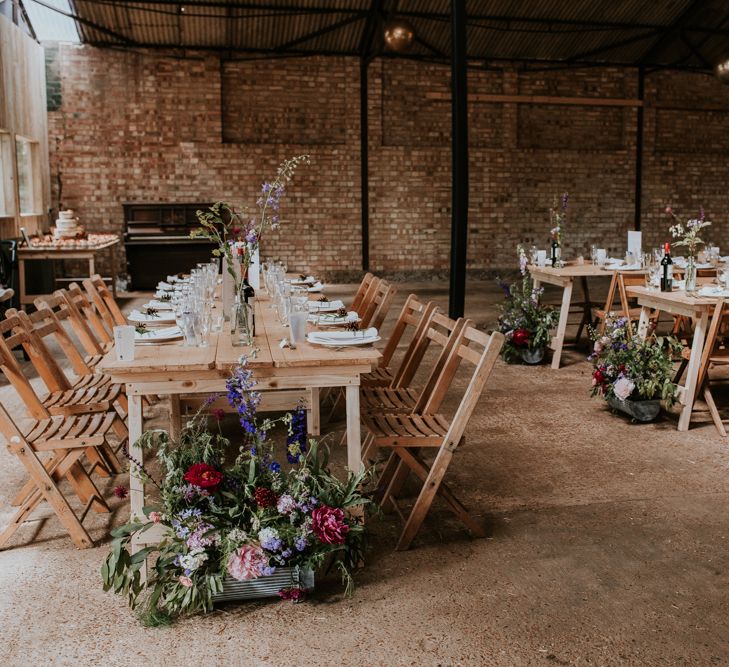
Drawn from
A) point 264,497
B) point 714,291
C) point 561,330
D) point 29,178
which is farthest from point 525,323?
point 29,178

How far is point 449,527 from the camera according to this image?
11.7 ft

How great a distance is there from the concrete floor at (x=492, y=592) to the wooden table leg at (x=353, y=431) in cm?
41

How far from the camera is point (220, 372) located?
306 centimetres

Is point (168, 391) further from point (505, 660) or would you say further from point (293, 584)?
point (505, 660)

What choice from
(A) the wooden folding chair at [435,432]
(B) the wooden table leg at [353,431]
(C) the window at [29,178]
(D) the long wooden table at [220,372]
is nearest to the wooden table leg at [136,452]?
(D) the long wooden table at [220,372]

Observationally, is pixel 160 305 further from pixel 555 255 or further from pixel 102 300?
pixel 555 255

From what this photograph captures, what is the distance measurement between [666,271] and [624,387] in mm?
985

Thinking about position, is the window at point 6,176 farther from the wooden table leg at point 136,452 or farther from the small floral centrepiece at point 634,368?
the wooden table leg at point 136,452

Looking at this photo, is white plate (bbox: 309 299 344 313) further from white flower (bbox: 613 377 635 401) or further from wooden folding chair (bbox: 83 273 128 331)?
white flower (bbox: 613 377 635 401)

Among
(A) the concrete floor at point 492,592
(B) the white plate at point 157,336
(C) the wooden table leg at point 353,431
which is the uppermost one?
(B) the white plate at point 157,336

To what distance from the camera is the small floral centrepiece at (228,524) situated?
2711 millimetres

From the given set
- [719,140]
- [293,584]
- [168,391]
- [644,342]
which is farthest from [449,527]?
[719,140]

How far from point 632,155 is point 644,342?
10.3m

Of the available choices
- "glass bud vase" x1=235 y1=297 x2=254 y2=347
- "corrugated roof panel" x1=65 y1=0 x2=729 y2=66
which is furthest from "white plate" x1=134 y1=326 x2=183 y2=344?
"corrugated roof panel" x1=65 y1=0 x2=729 y2=66
